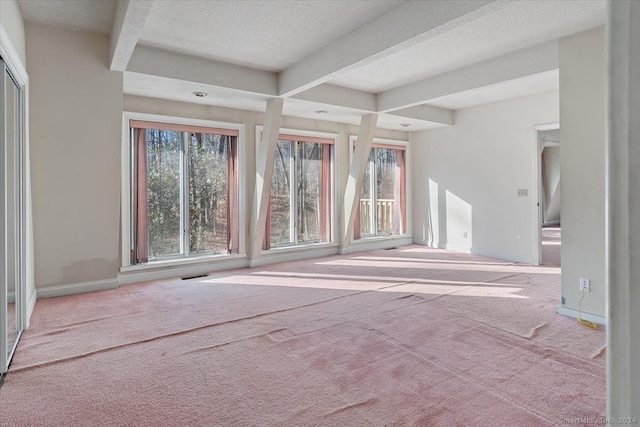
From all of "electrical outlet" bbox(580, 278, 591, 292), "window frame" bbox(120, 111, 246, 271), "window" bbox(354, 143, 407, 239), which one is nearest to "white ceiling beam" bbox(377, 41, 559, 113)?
"window" bbox(354, 143, 407, 239)

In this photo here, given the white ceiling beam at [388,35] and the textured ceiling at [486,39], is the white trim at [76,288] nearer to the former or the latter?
the white ceiling beam at [388,35]

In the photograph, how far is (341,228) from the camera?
6.83m

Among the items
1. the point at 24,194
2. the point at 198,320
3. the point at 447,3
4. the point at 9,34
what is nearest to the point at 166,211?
the point at 24,194

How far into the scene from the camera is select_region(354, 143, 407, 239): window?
7629 mm

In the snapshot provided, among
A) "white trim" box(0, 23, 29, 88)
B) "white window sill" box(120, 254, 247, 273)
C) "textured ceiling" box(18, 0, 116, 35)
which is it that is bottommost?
"white window sill" box(120, 254, 247, 273)

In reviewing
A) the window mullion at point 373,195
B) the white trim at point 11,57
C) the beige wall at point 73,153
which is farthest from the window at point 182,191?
the window mullion at point 373,195

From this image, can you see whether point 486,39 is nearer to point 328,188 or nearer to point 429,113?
point 429,113

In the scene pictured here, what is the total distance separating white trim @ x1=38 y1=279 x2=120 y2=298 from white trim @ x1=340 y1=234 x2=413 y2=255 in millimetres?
3872

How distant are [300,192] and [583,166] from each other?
14.1ft

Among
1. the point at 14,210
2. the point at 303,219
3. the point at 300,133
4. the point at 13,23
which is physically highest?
the point at 13,23

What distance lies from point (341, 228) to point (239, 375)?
4.67 meters

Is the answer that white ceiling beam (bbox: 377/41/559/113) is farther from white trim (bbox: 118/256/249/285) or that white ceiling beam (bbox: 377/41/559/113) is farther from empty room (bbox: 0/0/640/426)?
white trim (bbox: 118/256/249/285)

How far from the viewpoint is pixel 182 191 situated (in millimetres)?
5270

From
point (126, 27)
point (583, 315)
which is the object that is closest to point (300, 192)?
point (126, 27)
